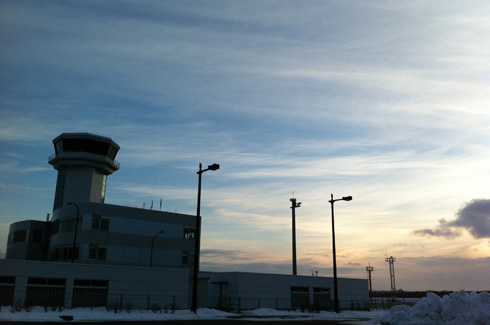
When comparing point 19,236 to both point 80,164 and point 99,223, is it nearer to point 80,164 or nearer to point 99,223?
point 80,164

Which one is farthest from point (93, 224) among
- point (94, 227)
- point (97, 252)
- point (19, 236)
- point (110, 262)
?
point (19, 236)

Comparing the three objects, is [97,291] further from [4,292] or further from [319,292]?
[319,292]

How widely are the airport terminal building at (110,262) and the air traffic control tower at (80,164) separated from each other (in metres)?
0.16

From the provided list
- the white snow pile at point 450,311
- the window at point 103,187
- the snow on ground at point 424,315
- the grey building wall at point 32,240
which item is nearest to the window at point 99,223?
the window at point 103,187

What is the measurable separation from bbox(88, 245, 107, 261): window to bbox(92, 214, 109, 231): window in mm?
2476

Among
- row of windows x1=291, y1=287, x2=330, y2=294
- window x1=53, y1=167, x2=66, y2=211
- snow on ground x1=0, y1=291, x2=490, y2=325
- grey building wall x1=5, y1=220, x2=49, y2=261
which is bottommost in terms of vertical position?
snow on ground x1=0, y1=291, x2=490, y2=325

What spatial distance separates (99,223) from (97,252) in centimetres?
376

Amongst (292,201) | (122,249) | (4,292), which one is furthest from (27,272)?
(292,201)

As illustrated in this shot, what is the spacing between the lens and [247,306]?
165 feet

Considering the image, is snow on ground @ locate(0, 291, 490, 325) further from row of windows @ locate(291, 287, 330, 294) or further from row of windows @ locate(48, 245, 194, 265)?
row of windows @ locate(291, 287, 330, 294)

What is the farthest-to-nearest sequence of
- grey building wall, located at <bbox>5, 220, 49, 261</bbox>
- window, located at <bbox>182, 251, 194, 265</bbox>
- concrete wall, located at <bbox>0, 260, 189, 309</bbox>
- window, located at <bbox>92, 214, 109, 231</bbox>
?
grey building wall, located at <bbox>5, 220, 49, 261</bbox> < window, located at <bbox>182, 251, 194, 265</bbox> < window, located at <bbox>92, 214, 109, 231</bbox> < concrete wall, located at <bbox>0, 260, 189, 309</bbox>

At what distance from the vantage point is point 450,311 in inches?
1010

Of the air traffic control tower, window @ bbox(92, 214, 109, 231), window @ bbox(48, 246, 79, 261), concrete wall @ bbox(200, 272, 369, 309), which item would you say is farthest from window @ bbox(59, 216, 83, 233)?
concrete wall @ bbox(200, 272, 369, 309)

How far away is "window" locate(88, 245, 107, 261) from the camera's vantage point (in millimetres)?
55275
